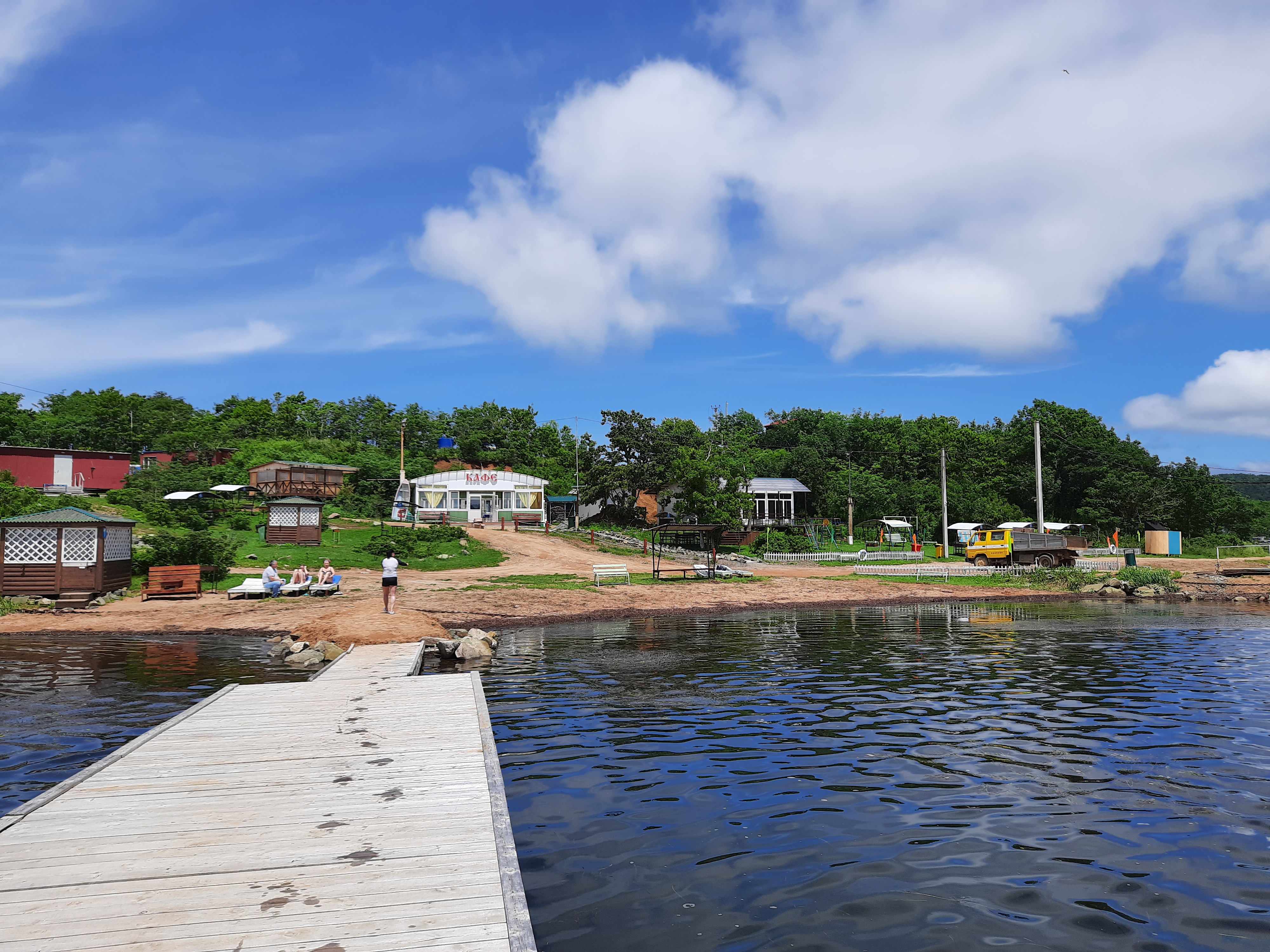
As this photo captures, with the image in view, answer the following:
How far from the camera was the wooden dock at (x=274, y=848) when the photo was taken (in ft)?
16.0

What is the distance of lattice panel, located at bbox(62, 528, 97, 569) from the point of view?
27.8m

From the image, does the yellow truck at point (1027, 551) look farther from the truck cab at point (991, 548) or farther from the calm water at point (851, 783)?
the calm water at point (851, 783)

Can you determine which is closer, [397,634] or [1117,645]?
[397,634]

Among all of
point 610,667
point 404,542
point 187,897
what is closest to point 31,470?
point 404,542

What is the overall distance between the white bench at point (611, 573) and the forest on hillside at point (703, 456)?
18.2 m

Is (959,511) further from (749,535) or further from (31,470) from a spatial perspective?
(31,470)

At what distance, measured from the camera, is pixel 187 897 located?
17.5 ft

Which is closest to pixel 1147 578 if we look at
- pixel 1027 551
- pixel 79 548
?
pixel 1027 551

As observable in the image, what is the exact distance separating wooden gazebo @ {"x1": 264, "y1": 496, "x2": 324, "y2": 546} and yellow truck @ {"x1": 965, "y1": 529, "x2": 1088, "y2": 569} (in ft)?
127

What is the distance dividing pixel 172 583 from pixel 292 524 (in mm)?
15116

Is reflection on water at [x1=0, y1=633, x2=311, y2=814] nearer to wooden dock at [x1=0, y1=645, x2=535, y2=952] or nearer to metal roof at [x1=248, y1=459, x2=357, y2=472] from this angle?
wooden dock at [x1=0, y1=645, x2=535, y2=952]

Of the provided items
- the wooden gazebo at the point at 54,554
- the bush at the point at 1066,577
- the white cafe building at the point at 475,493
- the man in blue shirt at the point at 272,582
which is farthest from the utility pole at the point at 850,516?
the wooden gazebo at the point at 54,554

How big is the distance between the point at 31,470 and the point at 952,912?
70.9 meters

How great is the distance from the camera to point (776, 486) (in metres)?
69.0
